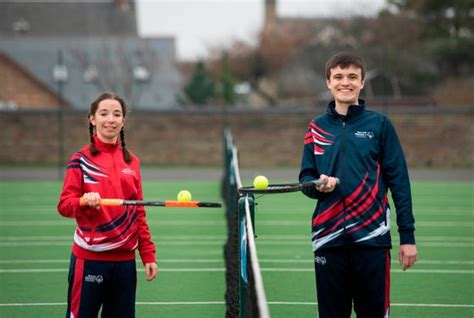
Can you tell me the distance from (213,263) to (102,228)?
6.47 m

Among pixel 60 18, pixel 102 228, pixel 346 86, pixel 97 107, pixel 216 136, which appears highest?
pixel 60 18

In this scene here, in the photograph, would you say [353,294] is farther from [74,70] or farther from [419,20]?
[74,70]

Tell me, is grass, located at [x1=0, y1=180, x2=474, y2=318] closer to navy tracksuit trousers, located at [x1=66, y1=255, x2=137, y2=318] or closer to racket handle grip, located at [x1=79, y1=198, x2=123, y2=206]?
navy tracksuit trousers, located at [x1=66, y1=255, x2=137, y2=318]

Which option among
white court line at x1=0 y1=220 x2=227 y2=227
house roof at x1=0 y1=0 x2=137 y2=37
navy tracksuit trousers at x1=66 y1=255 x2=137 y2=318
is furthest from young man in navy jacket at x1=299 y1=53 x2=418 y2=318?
house roof at x1=0 y1=0 x2=137 y2=37

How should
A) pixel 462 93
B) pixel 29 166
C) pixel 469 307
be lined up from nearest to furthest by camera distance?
pixel 469 307, pixel 29 166, pixel 462 93

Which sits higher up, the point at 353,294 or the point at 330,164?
the point at 330,164

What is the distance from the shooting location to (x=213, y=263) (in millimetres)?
11914

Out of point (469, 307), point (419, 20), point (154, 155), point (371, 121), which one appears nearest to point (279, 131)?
point (154, 155)

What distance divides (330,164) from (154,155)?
3339 cm

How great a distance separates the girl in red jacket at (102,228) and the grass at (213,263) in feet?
10.7

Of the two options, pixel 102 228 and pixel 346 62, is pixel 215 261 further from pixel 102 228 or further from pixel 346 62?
pixel 346 62

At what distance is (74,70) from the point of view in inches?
2697

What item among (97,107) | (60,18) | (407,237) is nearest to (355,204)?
(407,237)

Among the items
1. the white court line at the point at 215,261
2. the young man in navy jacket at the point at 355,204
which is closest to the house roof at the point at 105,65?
the white court line at the point at 215,261
